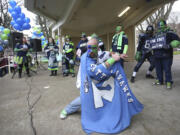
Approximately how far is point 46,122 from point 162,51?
3331 mm

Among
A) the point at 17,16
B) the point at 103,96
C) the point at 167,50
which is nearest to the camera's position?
the point at 103,96

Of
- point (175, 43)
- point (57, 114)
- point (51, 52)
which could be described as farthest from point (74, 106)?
point (51, 52)

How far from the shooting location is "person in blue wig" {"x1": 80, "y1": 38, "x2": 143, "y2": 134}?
1976 mm

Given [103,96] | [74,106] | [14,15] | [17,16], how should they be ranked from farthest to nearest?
[17,16], [14,15], [74,106], [103,96]

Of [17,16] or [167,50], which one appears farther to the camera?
[17,16]

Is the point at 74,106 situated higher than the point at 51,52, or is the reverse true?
the point at 51,52

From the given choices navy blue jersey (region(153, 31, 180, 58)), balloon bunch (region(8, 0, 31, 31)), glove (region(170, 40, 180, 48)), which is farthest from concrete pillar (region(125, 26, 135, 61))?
balloon bunch (region(8, 0, 31, 31))

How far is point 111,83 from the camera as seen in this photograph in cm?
214

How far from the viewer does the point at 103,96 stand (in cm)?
208

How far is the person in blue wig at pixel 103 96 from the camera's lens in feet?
6.48

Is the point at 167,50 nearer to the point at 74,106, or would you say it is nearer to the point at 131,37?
the point at 74,106

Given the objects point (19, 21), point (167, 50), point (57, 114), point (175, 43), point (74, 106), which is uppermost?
point (19, 21)

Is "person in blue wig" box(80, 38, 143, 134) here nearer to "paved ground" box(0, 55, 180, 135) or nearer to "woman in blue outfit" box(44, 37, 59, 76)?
"paved ground" box(0, 55, 180, 135)

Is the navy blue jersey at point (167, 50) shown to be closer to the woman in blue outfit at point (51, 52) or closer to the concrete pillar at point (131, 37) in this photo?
the woman in blue outfit at point (51, 52)
